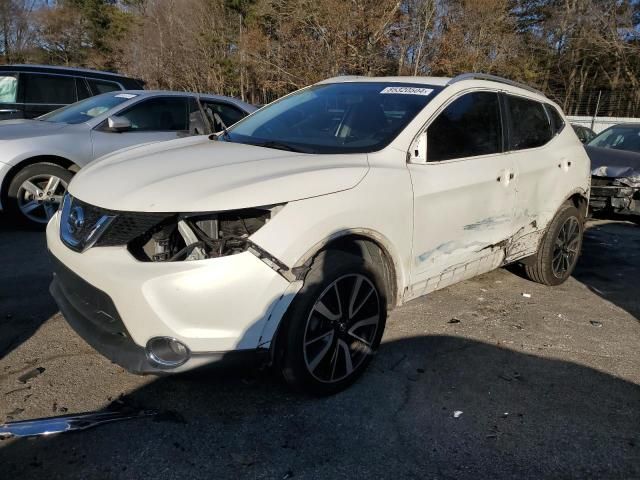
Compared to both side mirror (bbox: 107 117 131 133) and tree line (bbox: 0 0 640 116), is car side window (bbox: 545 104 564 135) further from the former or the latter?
tree line (bbox: 0 0 640 116)

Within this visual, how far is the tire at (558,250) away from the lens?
15.1ft

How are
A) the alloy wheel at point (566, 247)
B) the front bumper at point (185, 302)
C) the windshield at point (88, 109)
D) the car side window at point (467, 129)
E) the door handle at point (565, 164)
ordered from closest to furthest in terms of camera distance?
the front bumper at point (185, 302) < the car side window at point (467, 129) < the door handle at point (565, 164) < the alloy wheel at point (566, 247) < the windshield at point (88, 109)

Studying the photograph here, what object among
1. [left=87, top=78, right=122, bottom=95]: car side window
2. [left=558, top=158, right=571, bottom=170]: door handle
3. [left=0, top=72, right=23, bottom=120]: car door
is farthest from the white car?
[left=0, top=72, right=23, bottom=120]: car door

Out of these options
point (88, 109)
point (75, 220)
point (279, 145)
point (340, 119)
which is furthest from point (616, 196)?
point (75, 220)

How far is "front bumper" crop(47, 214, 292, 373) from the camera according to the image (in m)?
2.32

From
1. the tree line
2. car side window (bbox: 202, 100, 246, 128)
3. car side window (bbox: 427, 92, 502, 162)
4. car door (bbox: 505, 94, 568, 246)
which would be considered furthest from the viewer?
the tree line

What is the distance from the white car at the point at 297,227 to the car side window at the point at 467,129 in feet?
0.05

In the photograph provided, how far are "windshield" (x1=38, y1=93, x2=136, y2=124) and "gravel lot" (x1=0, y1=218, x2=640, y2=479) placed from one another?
2945mm

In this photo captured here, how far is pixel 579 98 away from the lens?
78.6 feet

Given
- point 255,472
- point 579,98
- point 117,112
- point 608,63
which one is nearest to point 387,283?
point 255,472

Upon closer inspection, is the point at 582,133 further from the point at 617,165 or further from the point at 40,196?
the point at 40,196

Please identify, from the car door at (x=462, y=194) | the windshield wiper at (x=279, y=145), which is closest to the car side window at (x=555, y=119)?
the car door at (x=462, y=194)

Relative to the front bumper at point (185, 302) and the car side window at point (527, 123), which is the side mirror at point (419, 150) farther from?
the front bumper at point (185, 302)

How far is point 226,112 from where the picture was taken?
282 inches
